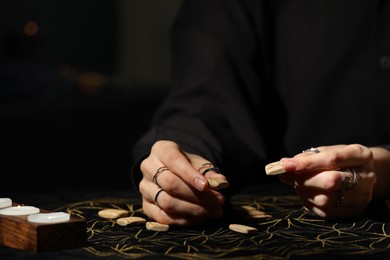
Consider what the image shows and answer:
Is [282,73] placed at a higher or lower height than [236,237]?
higher

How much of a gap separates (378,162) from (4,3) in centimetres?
240

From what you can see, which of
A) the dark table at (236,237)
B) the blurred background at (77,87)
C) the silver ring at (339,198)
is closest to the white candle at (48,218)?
the dark table at (236,237)

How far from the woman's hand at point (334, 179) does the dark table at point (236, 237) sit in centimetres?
2

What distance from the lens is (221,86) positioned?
144 centimetres

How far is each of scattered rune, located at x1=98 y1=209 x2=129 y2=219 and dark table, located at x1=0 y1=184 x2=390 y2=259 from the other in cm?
1

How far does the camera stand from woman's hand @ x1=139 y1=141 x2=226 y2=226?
3.23 ft

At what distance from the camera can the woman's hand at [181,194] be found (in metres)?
0.99

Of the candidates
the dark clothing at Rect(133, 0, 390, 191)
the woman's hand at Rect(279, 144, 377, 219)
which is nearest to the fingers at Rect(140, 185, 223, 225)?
the woman's hand at Rect(279, 144, 377, 219)

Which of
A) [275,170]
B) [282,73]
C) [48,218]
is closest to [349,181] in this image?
[275,170]

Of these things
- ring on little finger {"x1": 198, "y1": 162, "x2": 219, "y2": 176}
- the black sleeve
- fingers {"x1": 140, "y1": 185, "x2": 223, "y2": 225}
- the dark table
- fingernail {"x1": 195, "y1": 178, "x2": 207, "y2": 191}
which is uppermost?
the black sleeve

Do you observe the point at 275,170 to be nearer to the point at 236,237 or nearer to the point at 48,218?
the point at 236,237

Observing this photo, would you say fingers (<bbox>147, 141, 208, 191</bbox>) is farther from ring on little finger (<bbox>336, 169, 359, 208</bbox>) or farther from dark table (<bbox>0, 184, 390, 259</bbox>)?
ring on little finger (<bbox>336, 169, 359, 208</bbox>)

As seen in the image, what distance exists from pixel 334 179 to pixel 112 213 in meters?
0.30

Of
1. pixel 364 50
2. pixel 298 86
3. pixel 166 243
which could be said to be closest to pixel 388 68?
pixel 364 50
